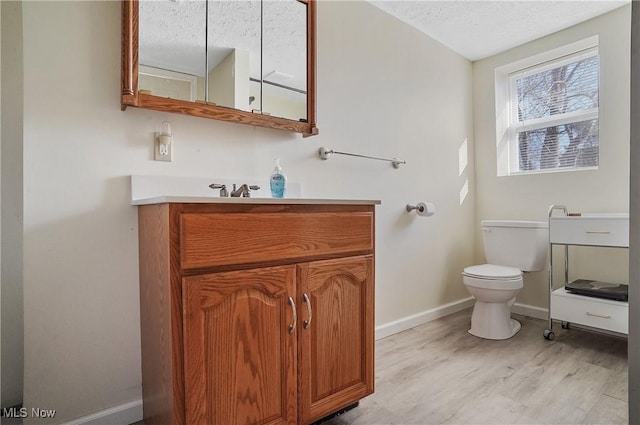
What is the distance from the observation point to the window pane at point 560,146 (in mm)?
2457

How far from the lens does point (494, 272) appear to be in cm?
221

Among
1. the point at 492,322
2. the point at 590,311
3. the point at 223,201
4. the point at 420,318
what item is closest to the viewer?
the point at 223,201

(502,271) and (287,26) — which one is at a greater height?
(287,26)

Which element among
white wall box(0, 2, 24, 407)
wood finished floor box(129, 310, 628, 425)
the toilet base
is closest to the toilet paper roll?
the toilet base

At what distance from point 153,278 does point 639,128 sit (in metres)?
1.27

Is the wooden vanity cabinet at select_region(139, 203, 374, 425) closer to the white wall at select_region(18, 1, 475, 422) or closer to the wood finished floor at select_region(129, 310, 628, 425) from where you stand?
the white wall at select_region(18, 1, 475, 422)

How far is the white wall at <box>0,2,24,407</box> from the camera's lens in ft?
3.71

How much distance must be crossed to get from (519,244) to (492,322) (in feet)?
1.94

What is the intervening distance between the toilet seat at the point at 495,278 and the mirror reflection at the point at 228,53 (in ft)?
4.84

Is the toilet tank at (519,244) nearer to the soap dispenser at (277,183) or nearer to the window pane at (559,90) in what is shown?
the window pane at (559,90)


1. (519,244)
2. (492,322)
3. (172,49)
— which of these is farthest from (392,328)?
(172,49)

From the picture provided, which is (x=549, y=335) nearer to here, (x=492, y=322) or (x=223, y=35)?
(x=492, y=322)

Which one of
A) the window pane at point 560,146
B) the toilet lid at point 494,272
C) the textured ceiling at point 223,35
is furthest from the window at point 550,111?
the textured ceiling at point 223,35

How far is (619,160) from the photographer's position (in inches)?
88.7
